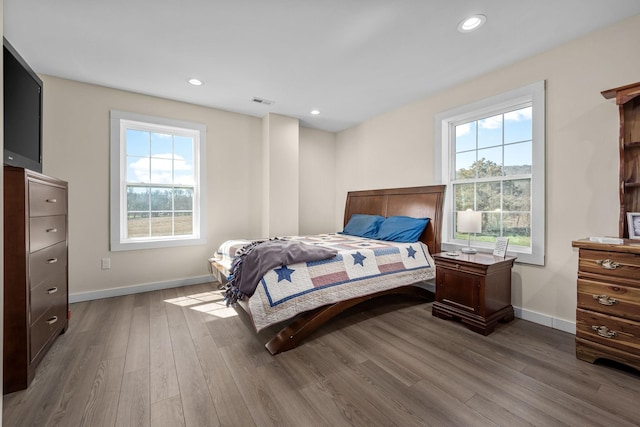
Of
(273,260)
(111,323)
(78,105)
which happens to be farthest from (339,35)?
(111,323)

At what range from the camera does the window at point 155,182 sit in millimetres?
3451

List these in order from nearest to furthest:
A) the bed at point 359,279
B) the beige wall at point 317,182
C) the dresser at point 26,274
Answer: the dresser at point 26,274, the bed at point 359,279, the beige wall at point 317,182

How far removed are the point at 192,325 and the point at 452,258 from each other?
2.55 m

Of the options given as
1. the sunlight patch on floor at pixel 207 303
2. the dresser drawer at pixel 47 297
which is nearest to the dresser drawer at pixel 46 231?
the dresser drawer at pixel 47 297

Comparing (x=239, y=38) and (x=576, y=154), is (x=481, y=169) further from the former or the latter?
(x=239, y=38)

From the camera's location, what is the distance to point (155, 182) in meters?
3.74

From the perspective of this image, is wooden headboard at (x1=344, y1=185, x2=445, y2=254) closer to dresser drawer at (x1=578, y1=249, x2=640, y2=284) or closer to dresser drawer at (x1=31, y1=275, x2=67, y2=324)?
dresser drawer at (x1=578, y1=249, x2=640, y2=284)

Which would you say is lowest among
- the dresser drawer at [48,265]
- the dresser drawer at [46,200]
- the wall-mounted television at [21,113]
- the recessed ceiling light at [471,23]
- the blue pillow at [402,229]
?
the dresser drawer at [48,265]

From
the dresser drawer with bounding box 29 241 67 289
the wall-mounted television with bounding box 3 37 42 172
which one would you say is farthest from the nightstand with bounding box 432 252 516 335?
the wall-mounted television with bounding box 3 37 42 172

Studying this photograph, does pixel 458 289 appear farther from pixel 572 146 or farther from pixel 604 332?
pixel 572 146

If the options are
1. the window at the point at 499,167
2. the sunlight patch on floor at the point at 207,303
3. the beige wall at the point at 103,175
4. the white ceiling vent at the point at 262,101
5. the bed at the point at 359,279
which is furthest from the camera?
the white ceiling vent at the point at 262,101

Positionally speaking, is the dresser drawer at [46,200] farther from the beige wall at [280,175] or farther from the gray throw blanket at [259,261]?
the beige wall at [280,175]

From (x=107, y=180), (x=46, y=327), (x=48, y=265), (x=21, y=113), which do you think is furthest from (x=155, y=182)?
(x=46, y=327)

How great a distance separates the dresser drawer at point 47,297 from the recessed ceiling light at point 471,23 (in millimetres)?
3601
